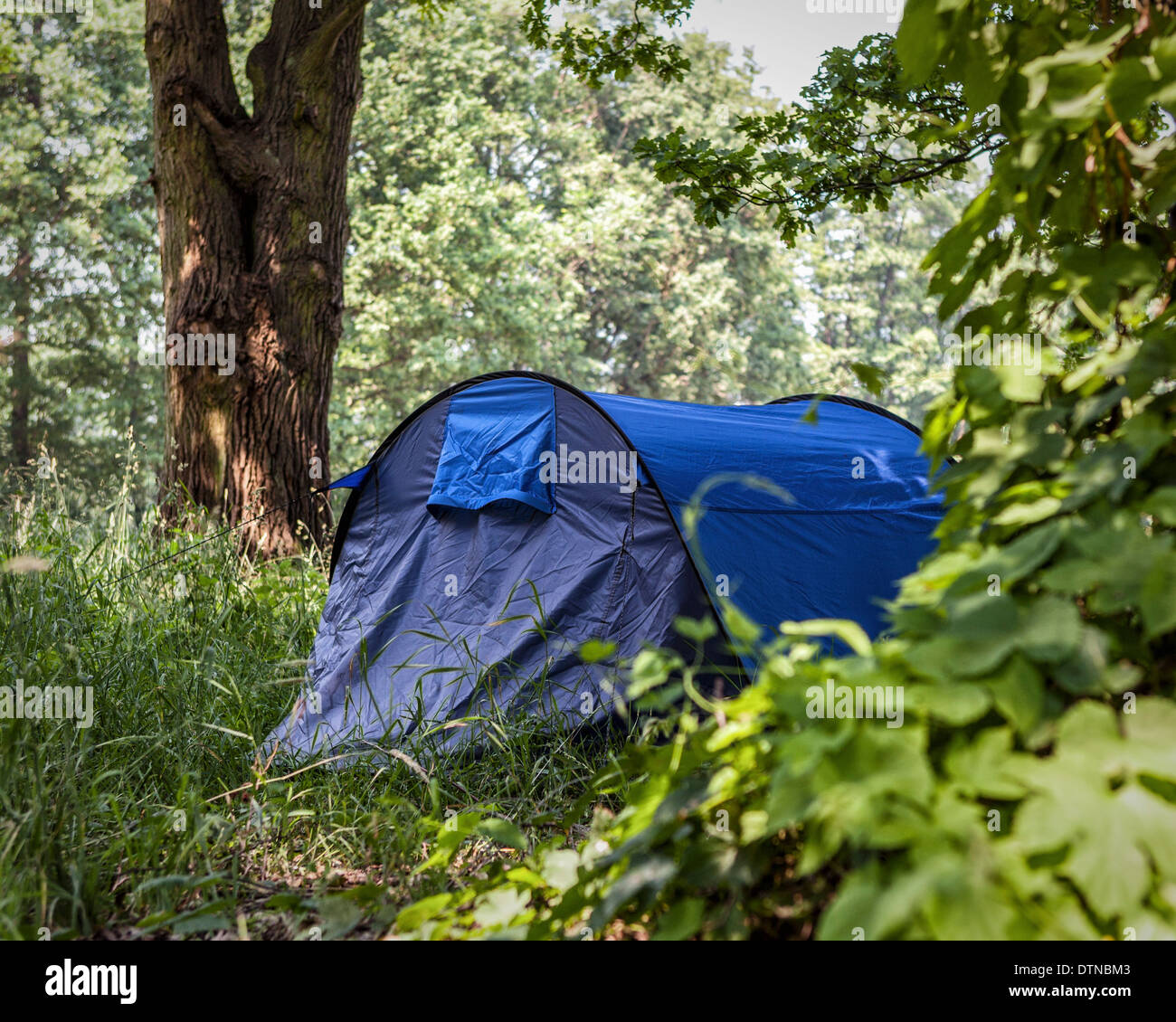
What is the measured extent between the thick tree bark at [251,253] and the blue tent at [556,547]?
132 cm

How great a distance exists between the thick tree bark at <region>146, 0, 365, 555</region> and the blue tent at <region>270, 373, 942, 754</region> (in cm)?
132

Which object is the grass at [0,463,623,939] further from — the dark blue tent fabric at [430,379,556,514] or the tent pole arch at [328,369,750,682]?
the dark blue tent fabric at [430,379,556,514]

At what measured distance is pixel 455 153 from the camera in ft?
51.7

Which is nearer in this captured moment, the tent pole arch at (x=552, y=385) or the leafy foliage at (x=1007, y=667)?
the leafy foliage at (x=1007, y=667)

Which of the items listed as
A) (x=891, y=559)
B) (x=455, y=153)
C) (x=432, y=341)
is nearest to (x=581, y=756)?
(x=891, y=559)

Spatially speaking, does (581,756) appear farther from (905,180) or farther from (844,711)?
(905,180)

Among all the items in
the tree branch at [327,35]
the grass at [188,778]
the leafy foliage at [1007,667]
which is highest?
the tree branch at [327,35]

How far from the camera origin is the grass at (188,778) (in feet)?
6.11

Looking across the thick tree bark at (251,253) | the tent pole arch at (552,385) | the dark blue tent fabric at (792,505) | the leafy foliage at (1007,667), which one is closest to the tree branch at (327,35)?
the thick tree bark at (251,253)

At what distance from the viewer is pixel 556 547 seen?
139 inches

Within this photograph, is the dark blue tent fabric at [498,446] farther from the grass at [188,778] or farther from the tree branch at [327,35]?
the tree branch at [327,35]

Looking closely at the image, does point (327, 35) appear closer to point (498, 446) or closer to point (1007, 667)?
point (498, 446)

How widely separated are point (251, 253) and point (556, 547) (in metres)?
3.06

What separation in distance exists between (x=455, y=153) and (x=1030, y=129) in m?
16.1
